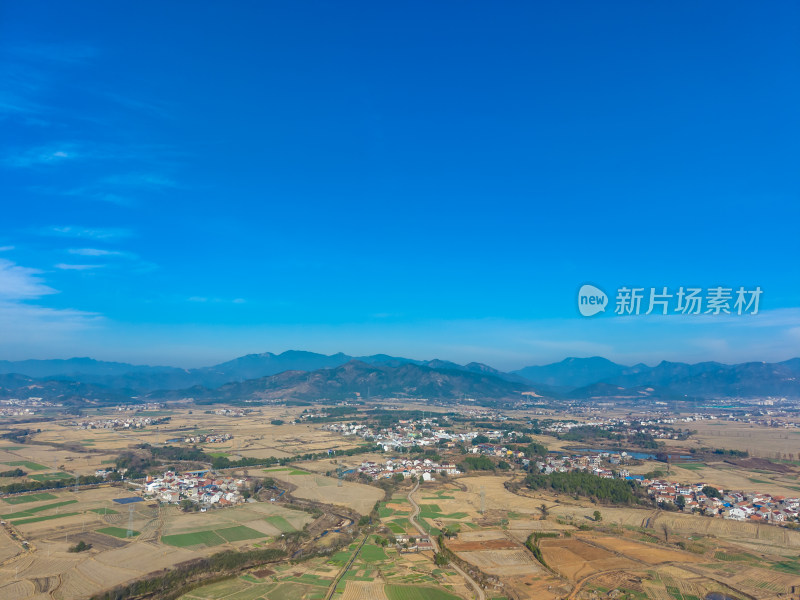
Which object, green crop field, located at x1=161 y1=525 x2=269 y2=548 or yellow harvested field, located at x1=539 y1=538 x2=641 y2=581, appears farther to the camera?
green crop field, located at x1=161 y1=525 x2=269 y2=548

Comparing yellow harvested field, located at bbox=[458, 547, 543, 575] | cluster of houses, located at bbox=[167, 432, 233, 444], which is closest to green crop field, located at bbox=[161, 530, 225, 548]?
yellow harvested field, located at bbox=[458, 547, 543, 575]

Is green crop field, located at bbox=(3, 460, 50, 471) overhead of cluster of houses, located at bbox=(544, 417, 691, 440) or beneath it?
beneath

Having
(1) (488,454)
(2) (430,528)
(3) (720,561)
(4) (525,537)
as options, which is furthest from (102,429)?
(3) (720,561)

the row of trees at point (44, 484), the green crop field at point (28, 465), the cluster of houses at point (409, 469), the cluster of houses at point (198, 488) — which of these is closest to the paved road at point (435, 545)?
the cluster of houses at point (409, 469)

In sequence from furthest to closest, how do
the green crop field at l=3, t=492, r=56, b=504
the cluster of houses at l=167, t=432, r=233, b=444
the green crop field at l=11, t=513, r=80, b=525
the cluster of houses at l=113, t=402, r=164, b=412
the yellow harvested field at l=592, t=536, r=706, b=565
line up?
the cluster of houses at l=113, t=402, r=164, b=412, the cluster of houses at l=167, t=432, r=233, b=444, the green crop field at l=3, t=492, r=56, b=504, the green crop field at l=11, t=513, r=80, b=525, the yellow harvested field at l=592, t=536, r=706, b=565

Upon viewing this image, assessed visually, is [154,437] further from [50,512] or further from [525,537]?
[525,537]

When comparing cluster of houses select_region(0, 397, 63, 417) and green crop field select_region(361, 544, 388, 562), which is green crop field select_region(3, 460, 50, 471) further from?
cluster of houses select_region(0, 397, 63, 417)
